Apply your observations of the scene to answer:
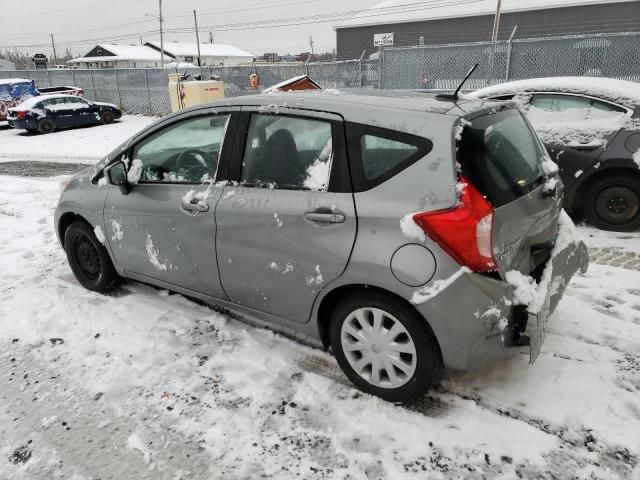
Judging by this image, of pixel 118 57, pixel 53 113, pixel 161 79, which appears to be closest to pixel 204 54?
pixel 118 57

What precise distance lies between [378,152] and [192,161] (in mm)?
1467

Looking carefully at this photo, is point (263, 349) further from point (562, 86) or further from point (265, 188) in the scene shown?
point (562, 86)

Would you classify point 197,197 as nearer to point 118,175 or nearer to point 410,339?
point 118,175

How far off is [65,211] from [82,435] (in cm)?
232

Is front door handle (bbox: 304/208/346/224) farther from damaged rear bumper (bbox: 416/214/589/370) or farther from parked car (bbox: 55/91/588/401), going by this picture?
damaged rear bumper (bbox: 416/214/589/370)

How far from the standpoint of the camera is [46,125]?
18.4 meters

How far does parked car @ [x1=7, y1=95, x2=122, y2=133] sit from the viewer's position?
17984mm

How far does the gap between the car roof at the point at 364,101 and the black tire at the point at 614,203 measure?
10.7 feet

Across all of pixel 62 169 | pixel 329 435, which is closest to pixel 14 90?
pixel 62 169

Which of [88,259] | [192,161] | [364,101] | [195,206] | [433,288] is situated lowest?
[88,259]

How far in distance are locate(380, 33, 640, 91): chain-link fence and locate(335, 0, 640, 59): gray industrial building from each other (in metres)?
15.6

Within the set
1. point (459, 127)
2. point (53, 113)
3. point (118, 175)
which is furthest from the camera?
point (53, 113)

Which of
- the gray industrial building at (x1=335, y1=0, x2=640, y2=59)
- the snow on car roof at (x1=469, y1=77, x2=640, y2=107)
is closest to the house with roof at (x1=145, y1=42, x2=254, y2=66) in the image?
the gray industrial building at (x1=335, y1=0, x2=640, y2=59)

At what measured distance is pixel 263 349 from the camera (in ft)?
10.9
